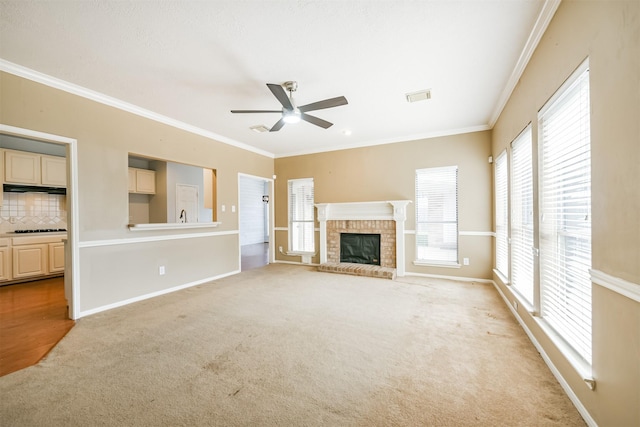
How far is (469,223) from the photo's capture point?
15.3 feet

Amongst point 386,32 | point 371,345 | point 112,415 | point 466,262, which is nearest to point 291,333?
point 371,345

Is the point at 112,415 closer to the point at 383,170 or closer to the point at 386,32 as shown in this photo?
the point at 386,32

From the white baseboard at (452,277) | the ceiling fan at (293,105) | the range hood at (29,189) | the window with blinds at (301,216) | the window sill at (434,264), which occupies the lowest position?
the white baseboard at (452,277)

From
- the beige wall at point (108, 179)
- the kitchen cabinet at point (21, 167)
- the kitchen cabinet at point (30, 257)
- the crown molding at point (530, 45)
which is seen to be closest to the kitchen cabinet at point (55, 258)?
the kitchen cabinet at point (30, 257)

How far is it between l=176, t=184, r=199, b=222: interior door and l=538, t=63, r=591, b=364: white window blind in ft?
22.2

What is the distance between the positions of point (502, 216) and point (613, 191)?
2.95m

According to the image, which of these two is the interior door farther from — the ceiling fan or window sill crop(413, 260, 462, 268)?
window sill crop(413, 260, 462, 268)

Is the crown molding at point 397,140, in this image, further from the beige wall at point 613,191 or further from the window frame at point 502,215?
the beige wall at point 613,191

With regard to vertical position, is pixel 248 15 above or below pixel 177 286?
above

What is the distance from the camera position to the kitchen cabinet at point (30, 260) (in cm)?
459

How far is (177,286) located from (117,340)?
1751mm

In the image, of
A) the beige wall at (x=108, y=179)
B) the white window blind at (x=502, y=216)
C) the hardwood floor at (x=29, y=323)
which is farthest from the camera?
the white window blind at (x=502, y=216)

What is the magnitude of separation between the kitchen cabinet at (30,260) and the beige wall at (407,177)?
4448 millimetres

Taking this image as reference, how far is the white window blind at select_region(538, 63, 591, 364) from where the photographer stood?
64.0 inches
